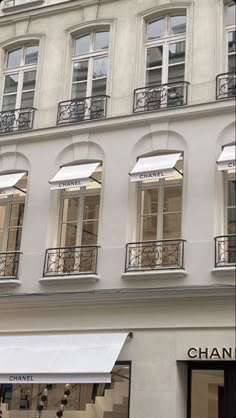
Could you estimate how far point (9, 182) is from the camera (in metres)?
14.4

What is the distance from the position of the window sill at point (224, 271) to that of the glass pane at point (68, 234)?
323 centimetres

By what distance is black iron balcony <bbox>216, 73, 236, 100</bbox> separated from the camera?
13047 millimetres

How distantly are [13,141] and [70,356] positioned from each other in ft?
16.7

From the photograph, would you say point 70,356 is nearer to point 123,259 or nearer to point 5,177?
point 123,259

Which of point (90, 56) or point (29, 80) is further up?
point (90, 56)

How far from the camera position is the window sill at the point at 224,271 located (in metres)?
11.9

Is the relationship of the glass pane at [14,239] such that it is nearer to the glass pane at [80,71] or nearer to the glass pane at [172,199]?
the glass pane at [172,199]

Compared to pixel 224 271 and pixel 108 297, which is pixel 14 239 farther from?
pixel 224 271

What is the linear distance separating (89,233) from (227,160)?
3290mm

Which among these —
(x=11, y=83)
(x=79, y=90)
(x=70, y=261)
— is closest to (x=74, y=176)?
(x=70, y=261)

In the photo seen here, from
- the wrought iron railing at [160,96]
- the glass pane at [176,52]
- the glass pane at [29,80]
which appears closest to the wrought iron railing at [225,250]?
the wrought iron railing at [160,96]

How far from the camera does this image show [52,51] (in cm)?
1542

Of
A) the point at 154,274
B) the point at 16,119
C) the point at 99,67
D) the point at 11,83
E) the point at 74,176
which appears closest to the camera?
the point at 154,274

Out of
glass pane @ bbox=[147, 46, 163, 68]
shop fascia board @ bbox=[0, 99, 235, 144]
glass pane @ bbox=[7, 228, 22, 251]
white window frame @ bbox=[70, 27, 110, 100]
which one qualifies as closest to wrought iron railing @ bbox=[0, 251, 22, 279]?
glass pane @ bbox=[7, 228, 22, 251]
